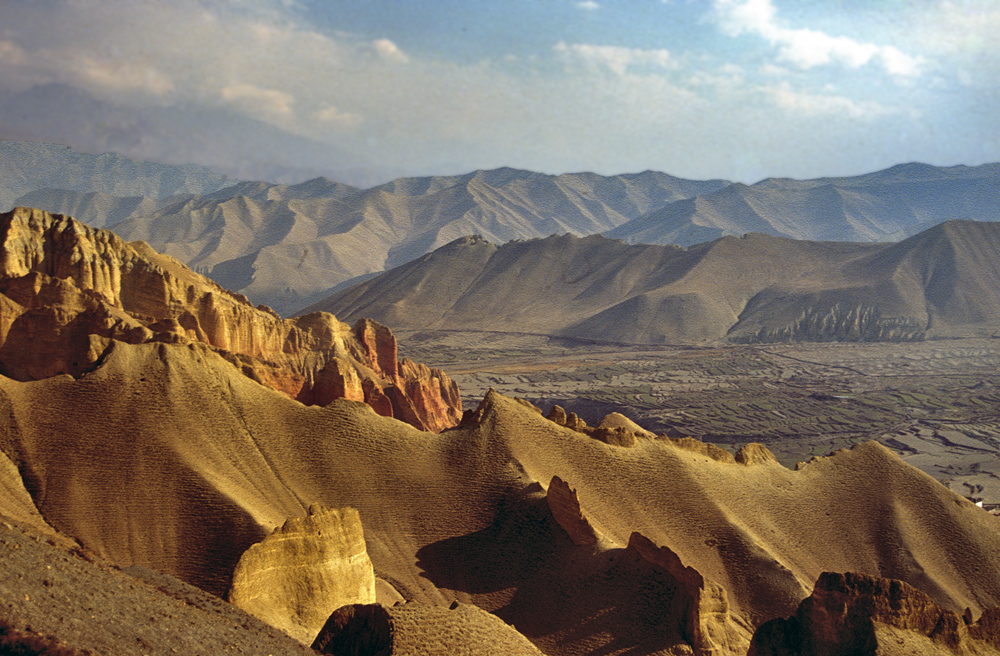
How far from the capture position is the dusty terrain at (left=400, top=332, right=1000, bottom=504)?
276ft

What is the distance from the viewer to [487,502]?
110 feet

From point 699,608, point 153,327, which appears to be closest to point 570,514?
point 699,608

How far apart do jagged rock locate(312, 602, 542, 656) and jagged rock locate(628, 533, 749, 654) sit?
8586 mm

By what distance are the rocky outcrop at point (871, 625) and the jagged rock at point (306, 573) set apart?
11.7 meters

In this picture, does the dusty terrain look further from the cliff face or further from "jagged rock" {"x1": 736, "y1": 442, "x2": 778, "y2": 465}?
the cliff face

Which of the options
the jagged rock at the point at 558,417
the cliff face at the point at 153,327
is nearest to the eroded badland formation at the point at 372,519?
the cliff face at the point at 153,327

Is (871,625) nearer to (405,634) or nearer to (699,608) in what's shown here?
(699,608)

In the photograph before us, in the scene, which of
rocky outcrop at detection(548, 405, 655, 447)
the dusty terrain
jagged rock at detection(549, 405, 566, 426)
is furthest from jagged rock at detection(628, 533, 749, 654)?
the dusty terrain

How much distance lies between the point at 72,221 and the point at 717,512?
4236cm

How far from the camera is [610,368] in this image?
136m

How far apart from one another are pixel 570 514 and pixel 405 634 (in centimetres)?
1455

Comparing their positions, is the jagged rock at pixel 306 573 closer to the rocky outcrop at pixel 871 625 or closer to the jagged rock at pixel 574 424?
the rocky outcrop at pixel 871 625

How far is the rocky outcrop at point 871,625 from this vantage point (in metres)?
21.2

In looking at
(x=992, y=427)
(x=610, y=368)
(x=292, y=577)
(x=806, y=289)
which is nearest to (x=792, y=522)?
(x=292, y=577)
